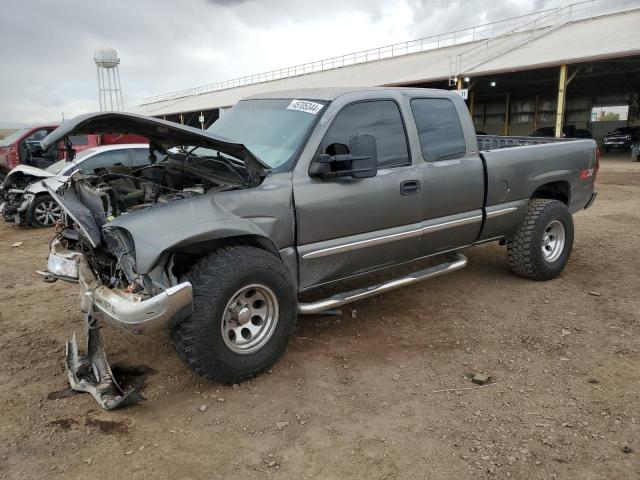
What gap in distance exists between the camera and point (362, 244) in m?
3.90

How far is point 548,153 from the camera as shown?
5.23 metres

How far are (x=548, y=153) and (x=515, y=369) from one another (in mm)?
2647

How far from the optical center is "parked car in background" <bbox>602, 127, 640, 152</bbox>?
87.0 feet

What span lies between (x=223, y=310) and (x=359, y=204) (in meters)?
1.33

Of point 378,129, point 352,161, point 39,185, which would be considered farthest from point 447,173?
point 39,185

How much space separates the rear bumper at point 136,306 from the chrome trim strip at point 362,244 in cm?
106

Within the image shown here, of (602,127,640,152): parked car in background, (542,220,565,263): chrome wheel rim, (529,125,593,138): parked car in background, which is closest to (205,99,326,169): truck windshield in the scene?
(542,220,565,263): chrome wheel rim

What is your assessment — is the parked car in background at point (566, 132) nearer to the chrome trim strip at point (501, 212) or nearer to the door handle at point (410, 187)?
the chrome trim strip at point (501, 212)

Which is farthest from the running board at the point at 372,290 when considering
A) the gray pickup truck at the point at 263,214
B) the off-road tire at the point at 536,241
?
the off-road tire at the point at 536,241

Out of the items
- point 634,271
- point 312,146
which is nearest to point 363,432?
point 312,146

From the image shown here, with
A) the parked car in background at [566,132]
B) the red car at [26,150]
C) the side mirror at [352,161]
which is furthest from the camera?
the parked car in background at [566,132]

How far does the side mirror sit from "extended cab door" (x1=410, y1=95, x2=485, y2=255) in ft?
2.47

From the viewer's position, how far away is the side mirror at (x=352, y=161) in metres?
3.53

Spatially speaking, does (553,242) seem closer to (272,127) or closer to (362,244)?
(362,244)
